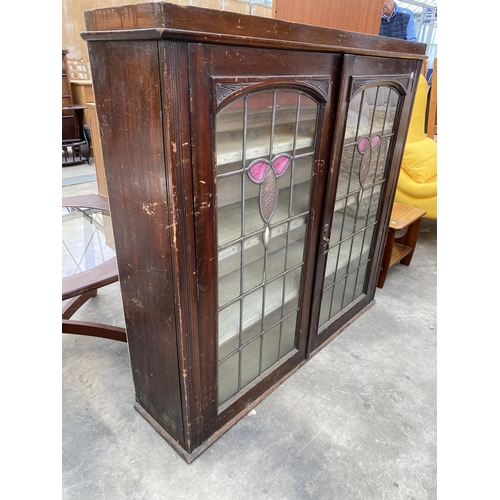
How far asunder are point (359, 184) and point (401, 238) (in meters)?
1.42

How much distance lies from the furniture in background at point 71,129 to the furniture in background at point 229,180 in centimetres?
495

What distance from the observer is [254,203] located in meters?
1.37

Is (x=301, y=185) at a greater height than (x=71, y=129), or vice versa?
(x=301, y=185)

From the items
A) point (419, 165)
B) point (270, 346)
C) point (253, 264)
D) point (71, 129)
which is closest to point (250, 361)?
point (270, 346)

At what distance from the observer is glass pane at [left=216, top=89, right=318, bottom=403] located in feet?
4.00

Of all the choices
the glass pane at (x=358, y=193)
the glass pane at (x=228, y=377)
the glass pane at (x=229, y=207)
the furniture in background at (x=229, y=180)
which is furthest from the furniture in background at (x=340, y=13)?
the glass pane at (x=228, y=377)

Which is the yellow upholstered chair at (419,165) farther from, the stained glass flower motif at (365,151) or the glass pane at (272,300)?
the glass pane at (272,300)

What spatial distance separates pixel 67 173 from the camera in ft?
17.4

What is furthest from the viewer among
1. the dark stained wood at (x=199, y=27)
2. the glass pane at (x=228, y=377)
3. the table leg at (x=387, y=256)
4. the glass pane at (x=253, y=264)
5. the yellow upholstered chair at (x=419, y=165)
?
the yellow upholstered chair at (x=419, y=165)

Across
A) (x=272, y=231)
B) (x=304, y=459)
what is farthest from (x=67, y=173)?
(x=304, y=459)

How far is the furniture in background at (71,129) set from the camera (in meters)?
5.58

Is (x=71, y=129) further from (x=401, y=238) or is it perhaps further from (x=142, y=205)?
(x=142, y=205)

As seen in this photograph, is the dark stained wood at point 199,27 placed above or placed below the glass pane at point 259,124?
above

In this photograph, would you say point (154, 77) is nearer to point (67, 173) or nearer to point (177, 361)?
point (177, 361)
